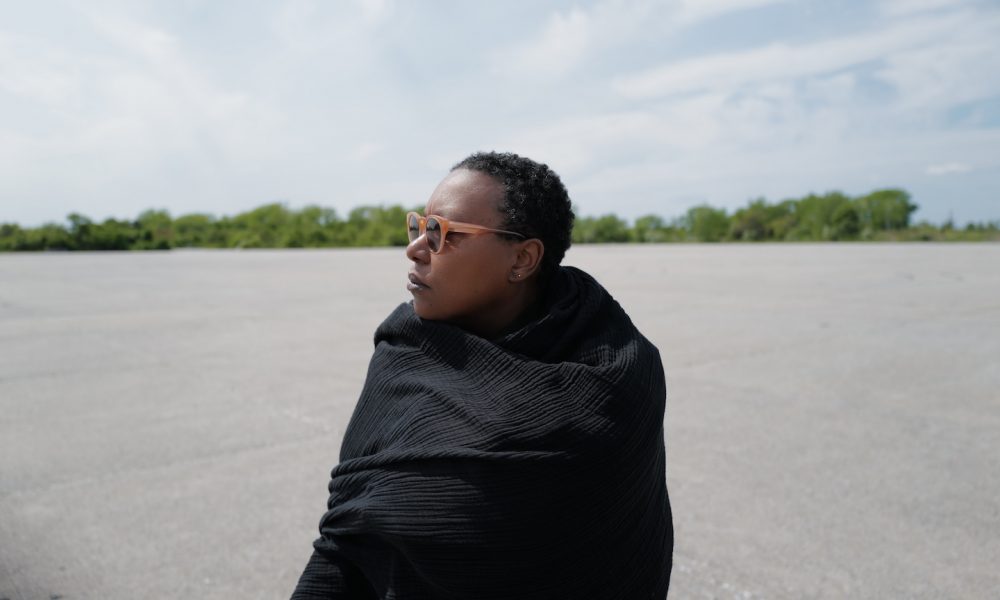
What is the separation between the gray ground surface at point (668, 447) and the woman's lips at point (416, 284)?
2.02m

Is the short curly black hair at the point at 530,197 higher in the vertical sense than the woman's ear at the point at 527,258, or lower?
higher

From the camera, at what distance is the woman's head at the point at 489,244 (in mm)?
1617

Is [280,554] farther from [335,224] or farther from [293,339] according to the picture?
[335,224]

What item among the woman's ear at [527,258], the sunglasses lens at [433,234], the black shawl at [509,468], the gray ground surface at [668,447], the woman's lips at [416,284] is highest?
the sunglasses lens at [433,234]

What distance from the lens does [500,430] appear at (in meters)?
1.46

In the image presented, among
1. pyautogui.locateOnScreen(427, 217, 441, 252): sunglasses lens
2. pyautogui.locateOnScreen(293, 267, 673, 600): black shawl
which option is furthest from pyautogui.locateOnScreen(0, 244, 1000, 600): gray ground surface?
pyautogui.locateOnScreen(427, 217, 441, 252): sunglasses lens

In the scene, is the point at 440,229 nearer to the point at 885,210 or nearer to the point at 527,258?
the point at 527,258

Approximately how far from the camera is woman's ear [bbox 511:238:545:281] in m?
1.63

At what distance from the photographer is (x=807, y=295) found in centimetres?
1276

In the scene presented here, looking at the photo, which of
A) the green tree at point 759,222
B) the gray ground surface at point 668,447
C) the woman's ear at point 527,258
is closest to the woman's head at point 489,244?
the woman's ear at point 527,258

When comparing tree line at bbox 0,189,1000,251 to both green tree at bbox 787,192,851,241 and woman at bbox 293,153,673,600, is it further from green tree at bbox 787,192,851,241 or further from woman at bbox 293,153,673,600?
woman at bbox 293,153,673,600

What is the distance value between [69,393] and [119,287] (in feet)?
33.3

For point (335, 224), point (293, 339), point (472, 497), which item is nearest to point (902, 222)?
point (335, 224)

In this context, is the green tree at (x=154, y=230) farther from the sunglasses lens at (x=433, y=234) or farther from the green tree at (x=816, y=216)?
the sunglasses lens at (x=433, y=234)
